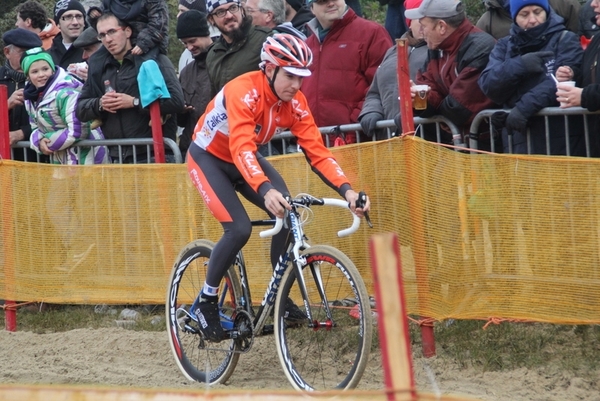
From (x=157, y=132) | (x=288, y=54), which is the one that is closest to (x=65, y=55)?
(x=157, y=132)

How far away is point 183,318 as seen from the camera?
7.24m

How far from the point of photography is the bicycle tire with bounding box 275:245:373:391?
5.96 meters

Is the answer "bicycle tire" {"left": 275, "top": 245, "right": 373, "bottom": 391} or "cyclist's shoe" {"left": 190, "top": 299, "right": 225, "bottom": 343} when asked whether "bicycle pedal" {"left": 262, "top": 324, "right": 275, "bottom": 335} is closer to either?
"bicycle tire" {"left": 275, "top": 245, "right": 373, "bottom": 391}

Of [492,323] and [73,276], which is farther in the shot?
[73,276]

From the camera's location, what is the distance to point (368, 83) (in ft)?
28.3

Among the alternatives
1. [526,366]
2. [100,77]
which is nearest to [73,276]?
[100,77]

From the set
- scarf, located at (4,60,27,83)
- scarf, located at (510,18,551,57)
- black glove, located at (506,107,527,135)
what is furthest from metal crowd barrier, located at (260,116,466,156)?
scarf, located at (4,60,27,83)

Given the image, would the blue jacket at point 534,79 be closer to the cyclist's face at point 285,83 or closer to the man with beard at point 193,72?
the cyclist's face at point 285,83

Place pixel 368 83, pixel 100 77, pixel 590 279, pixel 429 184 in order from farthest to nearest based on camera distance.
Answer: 1. pixel 100 77
2. pixel 368 83
3. pixel 429 184
4. pixel 590 279

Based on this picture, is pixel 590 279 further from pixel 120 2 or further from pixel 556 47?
pixel 120 2

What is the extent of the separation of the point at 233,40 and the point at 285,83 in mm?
2823

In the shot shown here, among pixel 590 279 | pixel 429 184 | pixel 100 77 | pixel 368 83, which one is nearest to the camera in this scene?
pixel 590 279

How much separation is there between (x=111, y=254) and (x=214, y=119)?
103 inches

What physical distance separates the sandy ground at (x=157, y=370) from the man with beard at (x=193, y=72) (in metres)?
2.12
